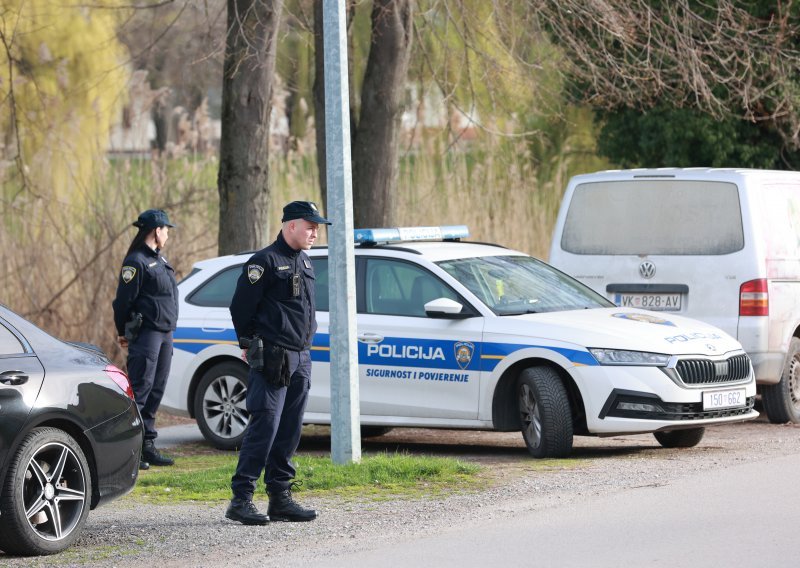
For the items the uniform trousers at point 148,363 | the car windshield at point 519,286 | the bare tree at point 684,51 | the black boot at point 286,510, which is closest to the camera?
the black boot at point 286,510

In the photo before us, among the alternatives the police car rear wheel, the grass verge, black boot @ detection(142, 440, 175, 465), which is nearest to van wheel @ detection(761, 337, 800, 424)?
the grass verge

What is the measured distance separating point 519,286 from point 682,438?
1.65 metres

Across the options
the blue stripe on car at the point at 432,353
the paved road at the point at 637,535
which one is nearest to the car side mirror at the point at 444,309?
the blue stripe on car at the point at 432,353

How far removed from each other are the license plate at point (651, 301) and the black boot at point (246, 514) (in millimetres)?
5258

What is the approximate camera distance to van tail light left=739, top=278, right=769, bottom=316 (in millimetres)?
11719

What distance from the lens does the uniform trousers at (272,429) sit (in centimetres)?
763

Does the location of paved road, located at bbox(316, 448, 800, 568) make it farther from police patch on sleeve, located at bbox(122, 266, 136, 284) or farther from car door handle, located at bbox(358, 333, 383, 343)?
police patch on sleeve, located at bbox(122, 266, 136, 284)

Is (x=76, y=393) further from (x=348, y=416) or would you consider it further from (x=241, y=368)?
(x=241, y=368)

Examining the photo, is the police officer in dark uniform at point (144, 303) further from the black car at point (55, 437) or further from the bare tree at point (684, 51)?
the bare tree at point (684, 51)

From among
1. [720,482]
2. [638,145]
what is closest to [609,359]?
[720,482]

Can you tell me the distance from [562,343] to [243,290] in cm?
306

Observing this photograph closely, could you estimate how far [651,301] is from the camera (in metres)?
12.3

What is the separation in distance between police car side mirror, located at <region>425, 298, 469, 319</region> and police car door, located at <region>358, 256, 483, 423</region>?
0.26ft

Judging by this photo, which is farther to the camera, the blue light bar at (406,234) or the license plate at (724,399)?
the blue light bar at (406,234)
